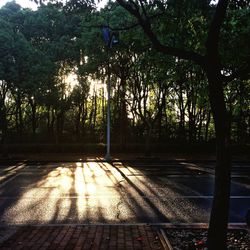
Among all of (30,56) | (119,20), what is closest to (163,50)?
(119,20)

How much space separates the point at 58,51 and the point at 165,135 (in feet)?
49.9

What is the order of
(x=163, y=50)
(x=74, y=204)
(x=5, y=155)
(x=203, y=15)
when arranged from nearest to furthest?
1. (x=163, y=50)
2. (x=203, y=15)
3. (x=74, y=204)
4. (x=5, y=155)

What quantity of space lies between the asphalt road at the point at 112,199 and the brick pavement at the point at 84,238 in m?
0.90

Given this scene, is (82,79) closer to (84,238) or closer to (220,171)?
(84,238)

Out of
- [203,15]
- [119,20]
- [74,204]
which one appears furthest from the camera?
[119,20]

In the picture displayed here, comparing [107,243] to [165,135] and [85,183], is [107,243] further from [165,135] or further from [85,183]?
[165,135]

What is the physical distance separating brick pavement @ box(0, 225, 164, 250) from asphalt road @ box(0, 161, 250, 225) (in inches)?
35.3

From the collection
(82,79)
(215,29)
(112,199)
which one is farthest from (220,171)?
(82,79)

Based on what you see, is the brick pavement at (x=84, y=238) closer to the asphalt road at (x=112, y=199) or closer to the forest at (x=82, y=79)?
the asphalt road at (x=112, y=199)

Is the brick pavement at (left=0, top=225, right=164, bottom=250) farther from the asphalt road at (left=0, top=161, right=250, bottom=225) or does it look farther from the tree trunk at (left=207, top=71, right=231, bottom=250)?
the tree trunk at (left=207, top=71, right=231, bottom=250)

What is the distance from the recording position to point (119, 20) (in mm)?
19812

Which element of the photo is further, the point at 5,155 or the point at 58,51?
the point at 58,51

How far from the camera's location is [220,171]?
18.6 feet

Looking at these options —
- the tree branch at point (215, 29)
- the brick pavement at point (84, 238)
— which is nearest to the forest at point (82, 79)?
the tree branch at point (215, 29)
